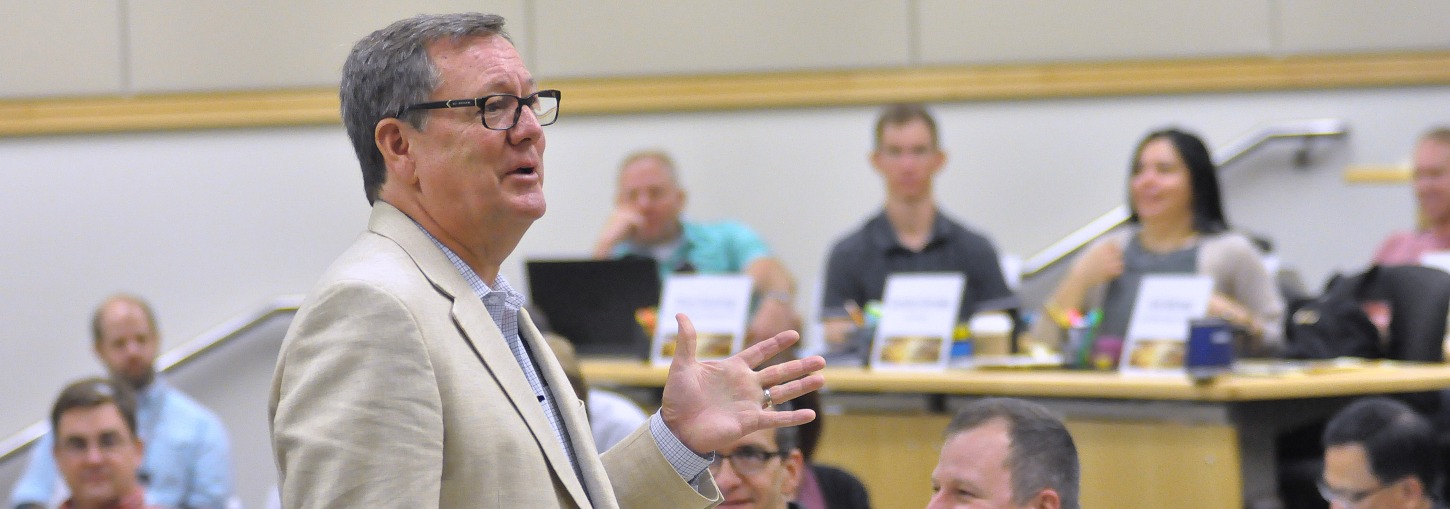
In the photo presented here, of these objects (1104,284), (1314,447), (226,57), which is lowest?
(1314,447)

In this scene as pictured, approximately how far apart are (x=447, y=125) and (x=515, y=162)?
71mm

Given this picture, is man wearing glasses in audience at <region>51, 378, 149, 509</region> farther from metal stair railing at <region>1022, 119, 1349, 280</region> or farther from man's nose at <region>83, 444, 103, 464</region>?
metal stair railing at <region>1022, 119, 1349, 280</region>

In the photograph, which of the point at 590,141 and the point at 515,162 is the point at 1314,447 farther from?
the point at 590,141

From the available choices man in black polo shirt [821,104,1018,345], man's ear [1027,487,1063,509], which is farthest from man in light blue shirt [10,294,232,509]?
man's ear [1027,487,1063,509]

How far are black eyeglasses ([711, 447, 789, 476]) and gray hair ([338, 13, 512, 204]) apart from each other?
1192mm

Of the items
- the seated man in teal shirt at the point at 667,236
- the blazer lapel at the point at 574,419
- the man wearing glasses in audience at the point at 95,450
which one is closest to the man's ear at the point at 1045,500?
the blazer lapel at the point at 574,419

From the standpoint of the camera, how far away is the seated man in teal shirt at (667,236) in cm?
457

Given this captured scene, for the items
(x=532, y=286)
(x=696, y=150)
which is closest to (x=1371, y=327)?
(x=532, y=286)

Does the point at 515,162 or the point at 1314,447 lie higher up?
the point at 515,162

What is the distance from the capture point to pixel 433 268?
1354 millimetres

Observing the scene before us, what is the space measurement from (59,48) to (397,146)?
15.8 feet

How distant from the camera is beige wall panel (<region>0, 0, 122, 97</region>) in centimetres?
561

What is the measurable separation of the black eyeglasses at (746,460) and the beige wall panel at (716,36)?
3.39 m

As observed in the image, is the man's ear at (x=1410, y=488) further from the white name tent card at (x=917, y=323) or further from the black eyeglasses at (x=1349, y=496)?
the white name tent card at (x=917, y=323)
